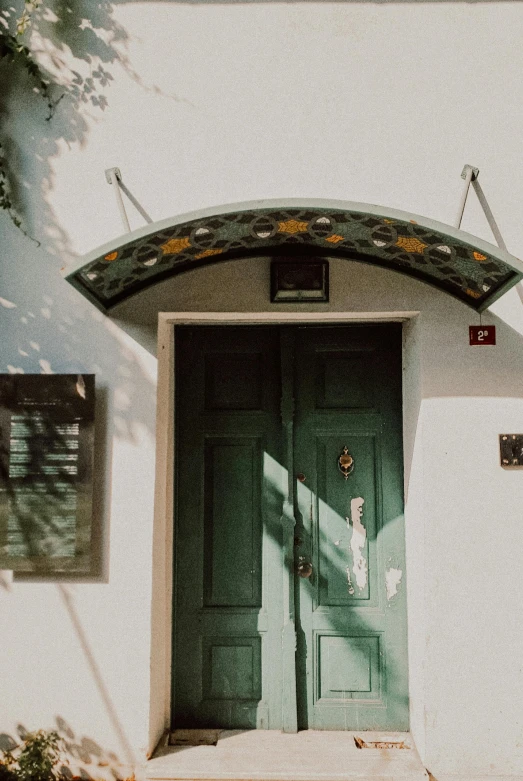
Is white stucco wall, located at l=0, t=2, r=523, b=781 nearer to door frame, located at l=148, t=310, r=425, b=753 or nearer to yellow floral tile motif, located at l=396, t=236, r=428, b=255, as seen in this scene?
door frame, located at l=148, t=310, r=425, b=753

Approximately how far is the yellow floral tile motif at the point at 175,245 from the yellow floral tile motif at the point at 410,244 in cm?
113

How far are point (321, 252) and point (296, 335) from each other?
0.65m

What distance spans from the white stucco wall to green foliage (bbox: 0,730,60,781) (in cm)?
12

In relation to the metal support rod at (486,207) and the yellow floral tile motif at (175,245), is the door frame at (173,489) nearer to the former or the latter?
the yellow floral tile motif at (175,245)

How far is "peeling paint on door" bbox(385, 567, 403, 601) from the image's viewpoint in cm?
406

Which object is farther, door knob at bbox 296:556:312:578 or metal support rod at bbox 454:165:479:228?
door knob at bbox 296:556:312:578

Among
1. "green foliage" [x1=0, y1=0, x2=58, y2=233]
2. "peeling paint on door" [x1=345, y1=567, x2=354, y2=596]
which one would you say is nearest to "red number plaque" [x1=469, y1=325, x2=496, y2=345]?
"peeling paint on door" [x1=345, y1=567, x2=354, y2=596]

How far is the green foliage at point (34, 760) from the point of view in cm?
344

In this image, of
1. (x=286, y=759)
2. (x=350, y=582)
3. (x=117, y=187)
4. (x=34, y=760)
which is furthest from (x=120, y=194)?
(x=286, y=759)

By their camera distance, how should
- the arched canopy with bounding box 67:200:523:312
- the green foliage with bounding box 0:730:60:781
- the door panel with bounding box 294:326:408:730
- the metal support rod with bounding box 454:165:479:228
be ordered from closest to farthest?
the arched canopy with bounding box 67:200:523:312, the green foliage with bounding box 0:730:60:781, the metal support rod with bounding box 454:165:479:228, the door panel with bounding box 294:326:408:730

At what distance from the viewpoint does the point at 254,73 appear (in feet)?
12.7

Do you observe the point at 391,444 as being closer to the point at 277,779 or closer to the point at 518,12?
the point at 277,779

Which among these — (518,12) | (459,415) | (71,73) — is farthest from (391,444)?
(71,73)

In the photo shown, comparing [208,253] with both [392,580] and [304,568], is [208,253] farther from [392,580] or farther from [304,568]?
[392,580]
